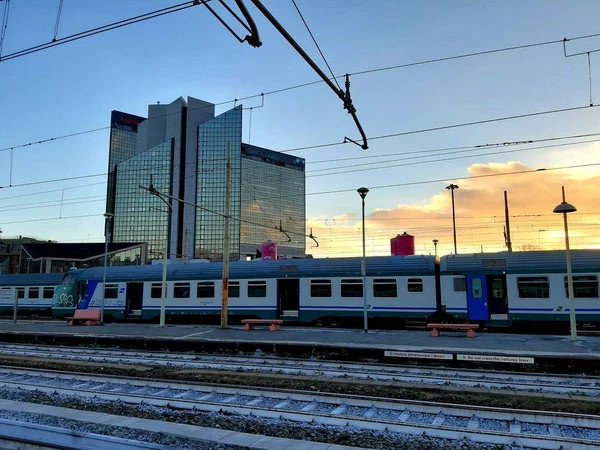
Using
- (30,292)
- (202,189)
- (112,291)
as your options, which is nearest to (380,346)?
(112,291)

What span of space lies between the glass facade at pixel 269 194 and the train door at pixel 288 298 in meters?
89.6

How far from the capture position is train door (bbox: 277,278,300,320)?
81.6ft

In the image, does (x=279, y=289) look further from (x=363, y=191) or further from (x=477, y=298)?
(x=477, y=298)

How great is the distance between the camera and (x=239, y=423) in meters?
7.68

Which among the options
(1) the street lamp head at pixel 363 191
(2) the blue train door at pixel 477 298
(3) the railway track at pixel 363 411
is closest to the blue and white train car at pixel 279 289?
(2) the blue train door at pixel 477 298

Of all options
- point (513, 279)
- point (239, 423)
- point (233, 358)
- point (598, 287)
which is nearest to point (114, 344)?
point (233, 358)

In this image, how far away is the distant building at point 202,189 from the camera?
121812mm

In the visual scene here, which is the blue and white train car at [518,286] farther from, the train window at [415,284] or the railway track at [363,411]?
the railway track at [363,411]

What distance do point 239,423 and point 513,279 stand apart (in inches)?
664

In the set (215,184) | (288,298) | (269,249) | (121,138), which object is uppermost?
(121,138)

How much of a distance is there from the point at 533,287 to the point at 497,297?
5.22 ft

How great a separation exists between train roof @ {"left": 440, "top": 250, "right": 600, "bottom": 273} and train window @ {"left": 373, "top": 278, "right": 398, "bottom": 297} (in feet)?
8.11

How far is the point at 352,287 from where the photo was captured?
23500 millimetres

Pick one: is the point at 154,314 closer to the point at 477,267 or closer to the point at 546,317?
the point at 477,267
